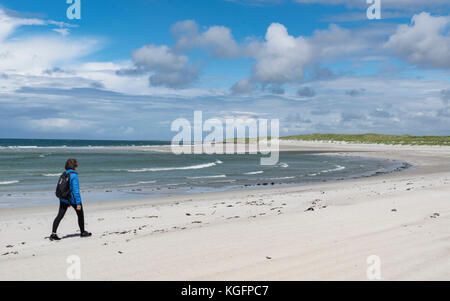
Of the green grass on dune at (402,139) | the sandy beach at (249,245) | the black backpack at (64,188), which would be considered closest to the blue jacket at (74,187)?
the black backpack at (64,188)

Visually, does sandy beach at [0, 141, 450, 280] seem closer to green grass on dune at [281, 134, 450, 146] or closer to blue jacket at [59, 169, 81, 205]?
blue jacket at [59, 169, 81, 205]

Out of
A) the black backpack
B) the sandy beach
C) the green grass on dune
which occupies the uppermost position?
the green grass on dune

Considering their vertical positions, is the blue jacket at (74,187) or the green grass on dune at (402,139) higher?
the green grass on dune at (402,139)

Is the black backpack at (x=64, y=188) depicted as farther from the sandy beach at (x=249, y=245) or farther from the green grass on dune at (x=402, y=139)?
the green grass on dune at (x=402, y=139)

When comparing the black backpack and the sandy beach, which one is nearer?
the sandy beach

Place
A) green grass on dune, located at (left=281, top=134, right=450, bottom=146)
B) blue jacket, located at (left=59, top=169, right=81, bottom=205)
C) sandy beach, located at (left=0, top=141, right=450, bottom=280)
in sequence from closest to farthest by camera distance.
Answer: sandy beach, located at (left=0, top=141, right=450, bottom=280)
blue jacket, located at (left=59, top=169, right=81, bottom=205)
green grass on dune, located at (left=281, top=134, right=450, bottom=146)

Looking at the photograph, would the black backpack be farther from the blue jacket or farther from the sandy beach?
the sandy beach

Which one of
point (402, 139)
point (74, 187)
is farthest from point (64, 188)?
point (402, 139)

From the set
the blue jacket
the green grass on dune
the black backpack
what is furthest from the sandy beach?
the green grass on dune

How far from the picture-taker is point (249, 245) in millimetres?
7652

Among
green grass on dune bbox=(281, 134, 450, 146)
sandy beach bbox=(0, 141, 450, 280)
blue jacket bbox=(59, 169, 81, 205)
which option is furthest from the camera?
green grass on dune bbox=(281, 134, 450, 146)

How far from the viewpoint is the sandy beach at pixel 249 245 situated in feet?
20.2

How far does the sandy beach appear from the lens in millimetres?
6156

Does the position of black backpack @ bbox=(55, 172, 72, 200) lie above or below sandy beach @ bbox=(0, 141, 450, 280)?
above
